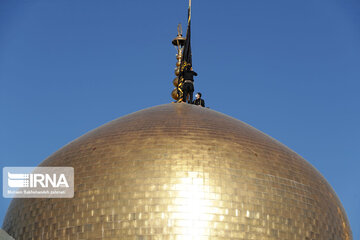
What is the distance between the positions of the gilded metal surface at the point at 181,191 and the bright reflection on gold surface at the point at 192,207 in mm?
27

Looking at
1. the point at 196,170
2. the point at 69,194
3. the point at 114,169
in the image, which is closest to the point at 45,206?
the point at 69,194

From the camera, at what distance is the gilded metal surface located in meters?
21.9

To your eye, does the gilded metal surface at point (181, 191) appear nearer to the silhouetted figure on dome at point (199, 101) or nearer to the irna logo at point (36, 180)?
the irna logo at point (36, 180)

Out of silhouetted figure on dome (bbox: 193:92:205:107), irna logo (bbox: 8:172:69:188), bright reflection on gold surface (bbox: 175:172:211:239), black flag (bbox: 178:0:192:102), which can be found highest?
black flag (bbox: 178:0:192:102)

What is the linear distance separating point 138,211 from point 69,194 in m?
2.25

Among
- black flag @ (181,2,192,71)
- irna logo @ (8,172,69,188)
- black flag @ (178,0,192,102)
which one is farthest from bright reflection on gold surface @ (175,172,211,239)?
black flag @ (181,2,192,71)

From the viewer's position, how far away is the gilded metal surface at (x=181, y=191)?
21.9 meters

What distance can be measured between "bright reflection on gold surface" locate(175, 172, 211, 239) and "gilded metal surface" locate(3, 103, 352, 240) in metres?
0.03

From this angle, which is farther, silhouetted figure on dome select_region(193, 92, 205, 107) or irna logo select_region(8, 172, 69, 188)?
silhouetted figure on dome select_region(193, 92, 205, 107)

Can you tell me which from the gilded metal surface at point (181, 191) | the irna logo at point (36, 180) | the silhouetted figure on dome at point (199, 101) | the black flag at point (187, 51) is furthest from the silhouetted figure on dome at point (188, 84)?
the irna logo at point (36, 180)

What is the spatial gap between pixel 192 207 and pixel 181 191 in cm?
55

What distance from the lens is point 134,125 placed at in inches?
971

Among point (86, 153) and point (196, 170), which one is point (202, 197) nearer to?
point (196, 170)

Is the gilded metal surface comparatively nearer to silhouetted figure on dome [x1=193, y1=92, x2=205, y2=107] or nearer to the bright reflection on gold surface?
the bright reflection on gold surface
